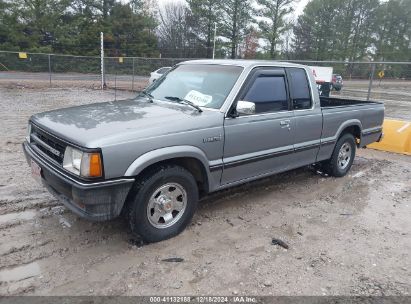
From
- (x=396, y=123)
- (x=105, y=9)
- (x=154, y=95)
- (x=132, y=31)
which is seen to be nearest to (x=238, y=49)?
(x=132, y=31)

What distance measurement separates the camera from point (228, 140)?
4105mm

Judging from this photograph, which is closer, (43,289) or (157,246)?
(43,289)

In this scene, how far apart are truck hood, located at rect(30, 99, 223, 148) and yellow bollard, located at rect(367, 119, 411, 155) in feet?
19.7

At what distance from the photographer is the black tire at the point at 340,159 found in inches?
237

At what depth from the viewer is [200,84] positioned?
4.54m

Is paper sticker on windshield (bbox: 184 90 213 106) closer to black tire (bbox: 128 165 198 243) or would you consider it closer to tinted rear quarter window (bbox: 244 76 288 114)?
tinted rear quarter window (bbox: 244 76 288 114)

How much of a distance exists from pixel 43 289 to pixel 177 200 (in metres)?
1.51

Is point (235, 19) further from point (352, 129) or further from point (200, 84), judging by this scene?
point (200, 84)

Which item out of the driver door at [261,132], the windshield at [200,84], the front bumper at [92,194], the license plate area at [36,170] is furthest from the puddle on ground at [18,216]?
the driver door at [261,132]

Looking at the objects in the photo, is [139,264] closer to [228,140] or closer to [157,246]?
[157,246]

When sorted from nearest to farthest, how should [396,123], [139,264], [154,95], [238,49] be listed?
[139,264] → [154,95] → [396,123] → [238,49]

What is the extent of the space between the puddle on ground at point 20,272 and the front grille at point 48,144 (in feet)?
3.20

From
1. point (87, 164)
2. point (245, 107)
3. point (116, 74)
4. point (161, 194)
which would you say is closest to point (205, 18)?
point (116, 74)

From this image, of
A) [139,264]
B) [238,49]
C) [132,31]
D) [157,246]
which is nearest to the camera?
[139,264]
